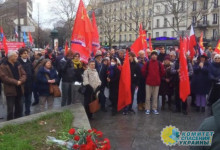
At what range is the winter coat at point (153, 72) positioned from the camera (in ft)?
25.0

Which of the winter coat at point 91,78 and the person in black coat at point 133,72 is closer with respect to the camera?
the winter coat at point 91,78

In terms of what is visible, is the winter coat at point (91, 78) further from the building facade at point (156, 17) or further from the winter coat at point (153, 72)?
the building facade at point (156, 17)

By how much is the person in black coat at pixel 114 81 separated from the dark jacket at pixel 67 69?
42.6 inches

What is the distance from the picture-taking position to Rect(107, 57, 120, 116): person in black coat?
7.73 m

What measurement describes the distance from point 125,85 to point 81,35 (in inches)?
73.8

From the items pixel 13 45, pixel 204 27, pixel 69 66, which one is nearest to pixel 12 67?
pixel 69 66

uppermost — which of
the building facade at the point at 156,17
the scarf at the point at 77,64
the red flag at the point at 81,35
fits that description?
the building facade at the point at 156,17

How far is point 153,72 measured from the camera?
7605mm

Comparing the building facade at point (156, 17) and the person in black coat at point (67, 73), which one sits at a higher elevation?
the building facade at point (156, 17)

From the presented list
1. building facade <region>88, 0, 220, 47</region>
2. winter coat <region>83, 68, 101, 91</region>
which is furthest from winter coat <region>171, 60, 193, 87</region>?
building facade <region>88, 0, 220, 47</region>

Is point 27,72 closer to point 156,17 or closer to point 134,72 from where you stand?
point 134,72

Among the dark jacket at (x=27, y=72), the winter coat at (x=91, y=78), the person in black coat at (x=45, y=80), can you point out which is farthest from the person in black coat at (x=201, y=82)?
the dark jacket at (x=27, y=72)

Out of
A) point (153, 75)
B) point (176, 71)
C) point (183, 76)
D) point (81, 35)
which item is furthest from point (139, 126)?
point (81, 35)

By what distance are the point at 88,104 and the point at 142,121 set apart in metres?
1.51
